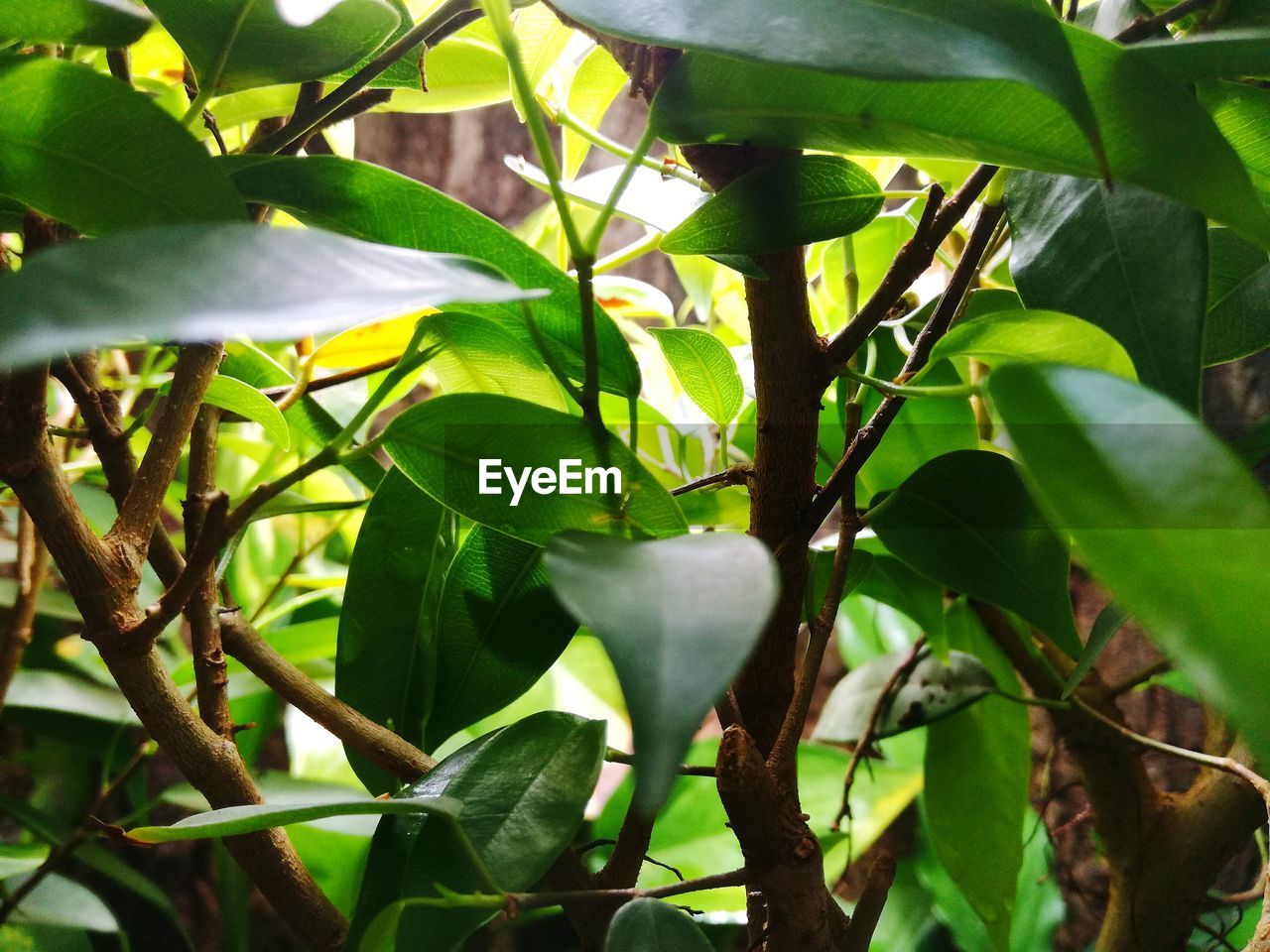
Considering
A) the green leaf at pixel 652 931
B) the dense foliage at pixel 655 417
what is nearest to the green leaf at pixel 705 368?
the dense foliage at pixel 655 417

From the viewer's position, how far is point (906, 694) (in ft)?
1.84

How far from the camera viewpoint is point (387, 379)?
31cm

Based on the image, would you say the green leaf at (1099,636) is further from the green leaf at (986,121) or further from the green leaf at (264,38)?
the green leaf at (264,38)

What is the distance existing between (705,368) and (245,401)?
19 cm

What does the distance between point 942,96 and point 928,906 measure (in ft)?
A: 2.29

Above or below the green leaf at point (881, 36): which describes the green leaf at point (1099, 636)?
below

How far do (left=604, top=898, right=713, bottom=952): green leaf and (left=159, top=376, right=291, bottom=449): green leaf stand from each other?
236mm

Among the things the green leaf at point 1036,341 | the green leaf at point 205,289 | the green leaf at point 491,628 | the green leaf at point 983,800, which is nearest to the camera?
the green leaf at point 205,289

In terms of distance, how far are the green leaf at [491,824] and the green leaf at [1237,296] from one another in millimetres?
310

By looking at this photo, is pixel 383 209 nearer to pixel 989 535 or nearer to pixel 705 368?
pixel 705 368

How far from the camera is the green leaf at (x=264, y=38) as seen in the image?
0.98 ft

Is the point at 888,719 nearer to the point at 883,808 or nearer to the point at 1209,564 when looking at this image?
the point at 883,808

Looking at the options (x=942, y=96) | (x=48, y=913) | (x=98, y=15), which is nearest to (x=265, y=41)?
(x=98, y=15)

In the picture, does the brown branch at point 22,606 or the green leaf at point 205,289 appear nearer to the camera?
the green leaf at point 205,289
